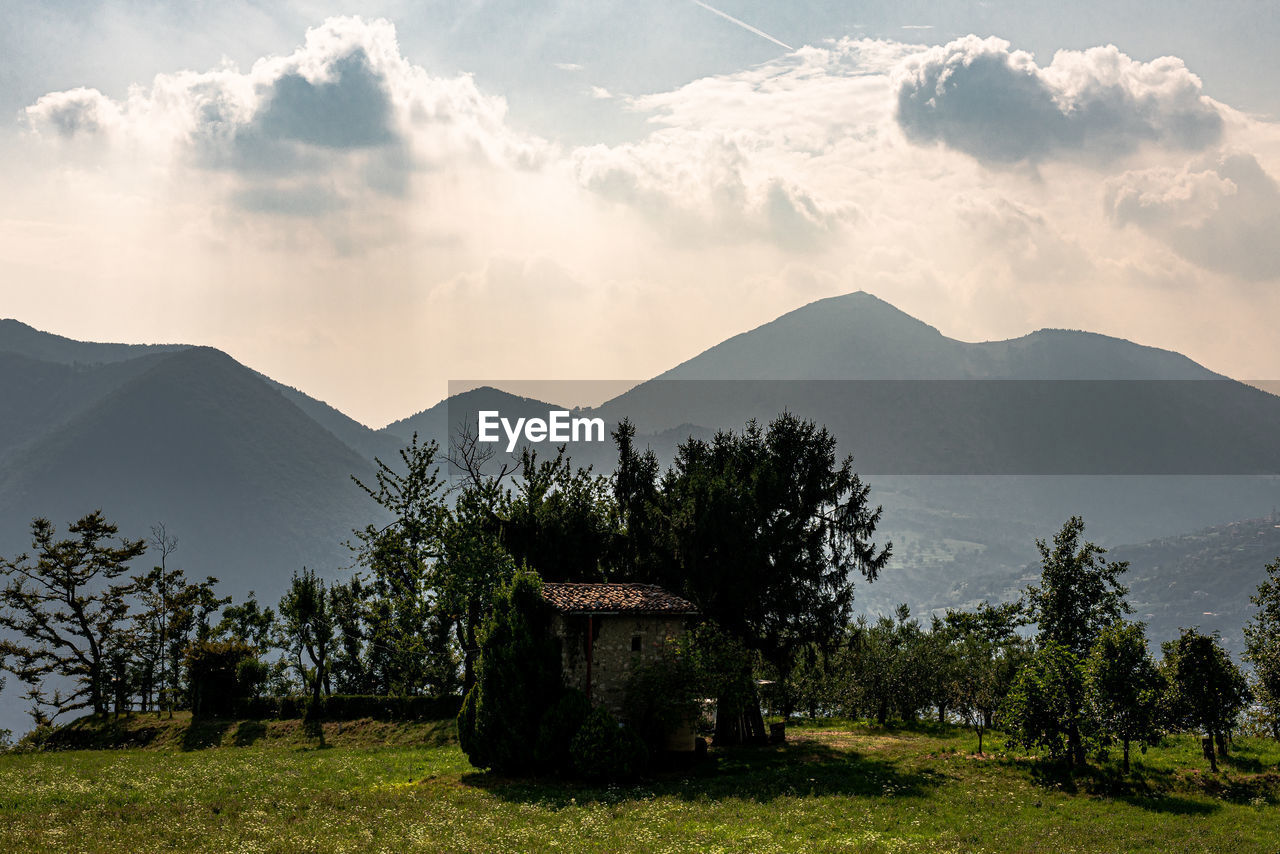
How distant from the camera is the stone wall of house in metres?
37.3

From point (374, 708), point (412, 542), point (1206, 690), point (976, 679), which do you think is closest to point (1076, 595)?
point (1206, 690)

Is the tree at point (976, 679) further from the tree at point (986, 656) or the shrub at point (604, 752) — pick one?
the shrub at point (604, 752)

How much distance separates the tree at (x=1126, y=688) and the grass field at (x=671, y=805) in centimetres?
194

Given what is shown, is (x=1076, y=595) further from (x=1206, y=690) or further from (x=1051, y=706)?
(x=1206, y=690)

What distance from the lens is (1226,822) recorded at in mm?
27656

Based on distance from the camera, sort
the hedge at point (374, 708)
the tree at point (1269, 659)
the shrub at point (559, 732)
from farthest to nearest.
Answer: the hedge at point (374, 708) → the tree at point (1269, 659) → the shrub at point (559, 732)

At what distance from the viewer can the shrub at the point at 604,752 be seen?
3475 cm

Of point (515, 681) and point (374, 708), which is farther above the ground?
point (515, 681)

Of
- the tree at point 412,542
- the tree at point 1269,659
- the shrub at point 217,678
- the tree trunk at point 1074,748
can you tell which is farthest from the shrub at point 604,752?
the shrub at point 217,678

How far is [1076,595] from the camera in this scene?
3772 centimetres

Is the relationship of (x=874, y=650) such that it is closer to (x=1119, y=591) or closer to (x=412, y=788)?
(x=1119, y=591)

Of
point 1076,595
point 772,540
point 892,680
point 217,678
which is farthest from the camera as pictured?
point 217,678

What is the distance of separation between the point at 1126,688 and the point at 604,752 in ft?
66.0

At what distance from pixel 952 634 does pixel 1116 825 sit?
29.1m
